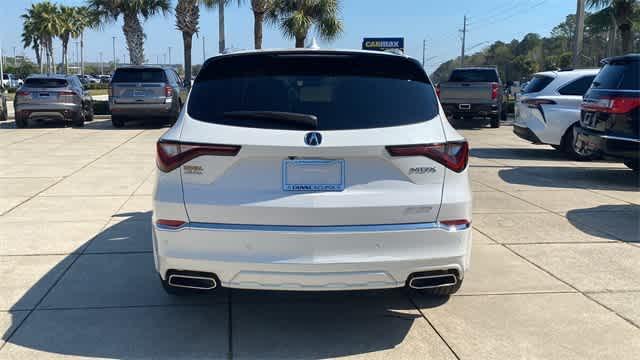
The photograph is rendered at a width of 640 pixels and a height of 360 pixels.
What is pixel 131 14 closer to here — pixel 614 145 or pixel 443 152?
pixel 614 145

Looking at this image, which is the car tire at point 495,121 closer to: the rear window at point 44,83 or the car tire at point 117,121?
the car tire at point 117,121

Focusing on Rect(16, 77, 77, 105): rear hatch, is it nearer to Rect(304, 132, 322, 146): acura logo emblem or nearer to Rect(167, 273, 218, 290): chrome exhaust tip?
Rect(167, 273, 218, 290): chrome exhaust tip

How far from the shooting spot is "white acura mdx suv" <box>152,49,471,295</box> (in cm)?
366

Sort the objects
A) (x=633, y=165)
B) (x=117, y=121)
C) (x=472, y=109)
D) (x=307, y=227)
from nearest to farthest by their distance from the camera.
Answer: (x=307, y=227) < (x=633, y=165) < (x=117, y=121) < (x=472, y=109)

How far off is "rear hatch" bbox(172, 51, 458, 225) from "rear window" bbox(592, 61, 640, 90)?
601 centimetres

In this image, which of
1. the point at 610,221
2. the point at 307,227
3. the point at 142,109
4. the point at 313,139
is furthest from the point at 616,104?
the point at 142,109

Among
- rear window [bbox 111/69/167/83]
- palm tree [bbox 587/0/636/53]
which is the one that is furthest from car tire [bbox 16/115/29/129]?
palm tree [bbox 587/0/636/53]

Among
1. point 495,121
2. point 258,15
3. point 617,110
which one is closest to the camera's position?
point 617,110

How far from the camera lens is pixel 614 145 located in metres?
8.94

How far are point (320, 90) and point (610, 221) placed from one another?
4.90 m

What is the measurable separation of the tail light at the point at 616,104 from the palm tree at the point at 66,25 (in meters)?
78.8

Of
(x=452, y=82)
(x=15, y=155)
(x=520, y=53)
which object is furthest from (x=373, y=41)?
(x=520, y=53)

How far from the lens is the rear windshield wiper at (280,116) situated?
3730mm

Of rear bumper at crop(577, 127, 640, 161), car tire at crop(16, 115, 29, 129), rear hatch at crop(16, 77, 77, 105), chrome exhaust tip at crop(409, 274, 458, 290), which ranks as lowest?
car tire at crop(16, 115, 29, 129)
